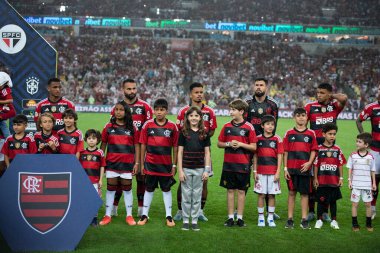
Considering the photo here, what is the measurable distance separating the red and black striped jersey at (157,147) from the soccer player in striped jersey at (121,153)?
247 mm

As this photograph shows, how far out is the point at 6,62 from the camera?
386 inches

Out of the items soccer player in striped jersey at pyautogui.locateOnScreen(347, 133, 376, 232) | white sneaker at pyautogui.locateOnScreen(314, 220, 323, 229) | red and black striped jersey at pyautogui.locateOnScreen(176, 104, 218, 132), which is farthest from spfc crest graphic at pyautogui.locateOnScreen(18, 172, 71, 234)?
soccer player in striped jersey at pyautogui.locateOnScreen(347, 133, 376, 232)

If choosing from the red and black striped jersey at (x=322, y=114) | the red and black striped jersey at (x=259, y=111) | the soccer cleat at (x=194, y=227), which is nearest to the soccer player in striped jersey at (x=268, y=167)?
the red and black striped jersey at (x=259, y=111)

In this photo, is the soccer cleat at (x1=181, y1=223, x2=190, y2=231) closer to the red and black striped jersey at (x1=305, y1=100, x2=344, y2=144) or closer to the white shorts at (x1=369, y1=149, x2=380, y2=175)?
the red and black striped jersey at (x1=305, y1=100, x2=344, y2=144)

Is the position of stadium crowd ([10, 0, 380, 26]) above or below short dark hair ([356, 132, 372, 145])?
above

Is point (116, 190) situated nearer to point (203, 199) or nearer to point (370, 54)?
point (203, 199)

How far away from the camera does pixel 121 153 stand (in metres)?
8.49

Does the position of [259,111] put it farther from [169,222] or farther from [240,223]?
[169,222]

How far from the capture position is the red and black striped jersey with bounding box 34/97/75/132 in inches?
352

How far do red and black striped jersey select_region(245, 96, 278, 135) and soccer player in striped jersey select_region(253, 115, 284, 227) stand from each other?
1.88 feet

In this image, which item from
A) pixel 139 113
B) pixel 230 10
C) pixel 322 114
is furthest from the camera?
pixel 230 10

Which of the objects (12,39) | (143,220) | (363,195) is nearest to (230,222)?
(143,220)

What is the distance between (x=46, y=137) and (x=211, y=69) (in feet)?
135

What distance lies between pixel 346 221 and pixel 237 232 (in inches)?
92.3
